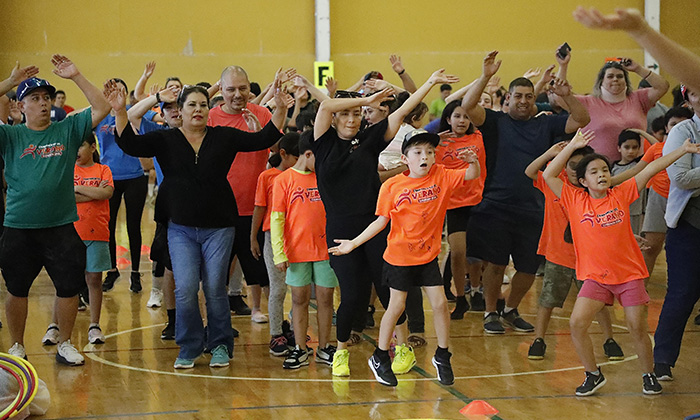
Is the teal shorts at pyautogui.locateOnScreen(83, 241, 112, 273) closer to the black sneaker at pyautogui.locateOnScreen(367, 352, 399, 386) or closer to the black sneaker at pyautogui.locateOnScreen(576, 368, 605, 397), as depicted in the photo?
the black sneaker at pyautogui.locateOnScreen(367, 352, 399, 386)

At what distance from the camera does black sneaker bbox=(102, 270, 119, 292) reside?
9234mm

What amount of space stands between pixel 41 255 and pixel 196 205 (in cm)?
112

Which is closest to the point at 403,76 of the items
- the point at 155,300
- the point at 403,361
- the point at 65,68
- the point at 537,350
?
the point at 155,300

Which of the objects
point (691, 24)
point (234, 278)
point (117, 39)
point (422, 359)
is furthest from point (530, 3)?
point (422, 359)

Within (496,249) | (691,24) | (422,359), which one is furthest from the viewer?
(691,24)

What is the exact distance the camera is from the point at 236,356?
647 cm

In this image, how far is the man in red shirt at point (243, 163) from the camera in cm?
681

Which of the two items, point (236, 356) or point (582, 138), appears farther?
point (236, 356)

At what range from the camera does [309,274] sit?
6.30 m

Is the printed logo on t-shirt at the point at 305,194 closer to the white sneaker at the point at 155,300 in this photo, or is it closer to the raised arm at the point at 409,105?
the raised arm at the point at 409,105

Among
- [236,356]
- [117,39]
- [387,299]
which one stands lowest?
[236,356]

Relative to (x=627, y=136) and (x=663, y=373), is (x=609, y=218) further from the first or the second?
(x=627, y=136)

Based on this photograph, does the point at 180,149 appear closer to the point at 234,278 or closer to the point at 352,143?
the point at 352,143

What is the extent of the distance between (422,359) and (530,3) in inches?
528
